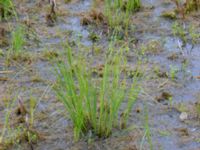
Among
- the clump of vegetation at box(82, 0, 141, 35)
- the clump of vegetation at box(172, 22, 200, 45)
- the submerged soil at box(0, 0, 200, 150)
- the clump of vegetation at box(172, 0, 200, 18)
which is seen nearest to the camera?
the submerged soil at box(0, 0, 200, 150)

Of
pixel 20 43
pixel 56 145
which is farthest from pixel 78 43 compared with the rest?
pixel 56 145

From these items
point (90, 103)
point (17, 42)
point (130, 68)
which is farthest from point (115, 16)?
point (90, 103)

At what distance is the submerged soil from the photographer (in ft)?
9.29

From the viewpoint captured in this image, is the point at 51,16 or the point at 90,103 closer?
the point at 90,103

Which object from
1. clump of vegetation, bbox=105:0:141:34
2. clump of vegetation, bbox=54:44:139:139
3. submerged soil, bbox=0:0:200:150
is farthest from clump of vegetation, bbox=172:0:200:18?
clump of vegetation, bbox=54:44:139:139

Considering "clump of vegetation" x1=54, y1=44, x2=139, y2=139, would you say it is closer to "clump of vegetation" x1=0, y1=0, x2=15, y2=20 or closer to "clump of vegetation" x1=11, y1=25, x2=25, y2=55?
"clump of vegetation" x1=11, y1=25, x2=25, y2=55

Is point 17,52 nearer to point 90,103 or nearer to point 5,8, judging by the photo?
point 5,8

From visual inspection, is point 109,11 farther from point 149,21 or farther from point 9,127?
point 9,127

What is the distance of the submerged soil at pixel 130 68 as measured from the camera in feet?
9.29

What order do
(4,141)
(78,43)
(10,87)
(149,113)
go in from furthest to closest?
1. (78,43)
2. (10,87)
3. (149,113)
4. (4,141)

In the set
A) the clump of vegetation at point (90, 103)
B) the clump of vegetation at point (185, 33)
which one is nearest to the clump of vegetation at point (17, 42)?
the clump of vegetation at point (90, 103)

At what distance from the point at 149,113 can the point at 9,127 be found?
875 mm

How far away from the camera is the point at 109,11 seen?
4.10 metres

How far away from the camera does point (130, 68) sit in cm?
357
